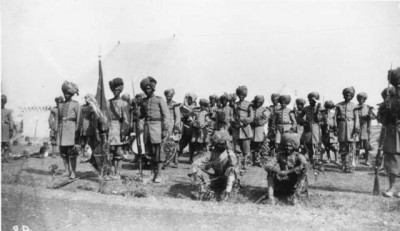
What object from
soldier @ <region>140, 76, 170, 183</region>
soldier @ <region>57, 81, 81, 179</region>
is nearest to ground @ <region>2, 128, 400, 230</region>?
soldier @ <region>57, 81, 81, 179</region>

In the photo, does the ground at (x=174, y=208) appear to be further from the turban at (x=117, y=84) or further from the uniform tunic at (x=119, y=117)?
the turban at (x=117, y=84)

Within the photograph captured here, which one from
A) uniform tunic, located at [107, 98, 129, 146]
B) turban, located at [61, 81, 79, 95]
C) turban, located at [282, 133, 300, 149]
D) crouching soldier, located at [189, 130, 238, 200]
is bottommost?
crouching soldier, located at [189, 130, 238, 200]

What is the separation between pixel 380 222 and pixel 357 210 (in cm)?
54

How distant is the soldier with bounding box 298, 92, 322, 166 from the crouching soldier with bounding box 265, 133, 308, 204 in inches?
129

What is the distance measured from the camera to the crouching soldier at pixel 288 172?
20.6 ft

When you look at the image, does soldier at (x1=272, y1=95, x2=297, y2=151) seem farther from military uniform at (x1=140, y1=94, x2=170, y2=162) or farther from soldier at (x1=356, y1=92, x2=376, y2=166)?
military uniform at (x1=140, y1=94, x2=170, y2=162)

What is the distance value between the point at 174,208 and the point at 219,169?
4.11ft

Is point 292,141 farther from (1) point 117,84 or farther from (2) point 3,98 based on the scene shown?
(2) point 3,98

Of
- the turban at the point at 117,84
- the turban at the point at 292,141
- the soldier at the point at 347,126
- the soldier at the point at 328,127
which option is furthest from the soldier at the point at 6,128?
the soldier at the point at 347,126

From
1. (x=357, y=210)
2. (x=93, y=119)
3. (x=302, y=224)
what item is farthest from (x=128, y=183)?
(x=357, y=210)

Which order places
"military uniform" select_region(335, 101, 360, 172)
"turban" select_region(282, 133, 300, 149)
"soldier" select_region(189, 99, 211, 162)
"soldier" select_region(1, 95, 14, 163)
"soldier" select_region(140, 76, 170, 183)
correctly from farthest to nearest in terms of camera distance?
"soldier" select_region(1, 95, 14, 163), "soldier" select_region(189, 99, 211, 162), "military uniform" select_region(335, 101, 360, 172), "soldier" select_region(140, 76, 170, 183), "turban" select_region(282, 133, 300, 149)

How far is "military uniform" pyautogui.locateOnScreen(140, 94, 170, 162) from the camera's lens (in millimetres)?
7730

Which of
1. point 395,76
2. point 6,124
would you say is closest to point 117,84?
point 6,124

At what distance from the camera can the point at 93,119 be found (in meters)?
7.96
